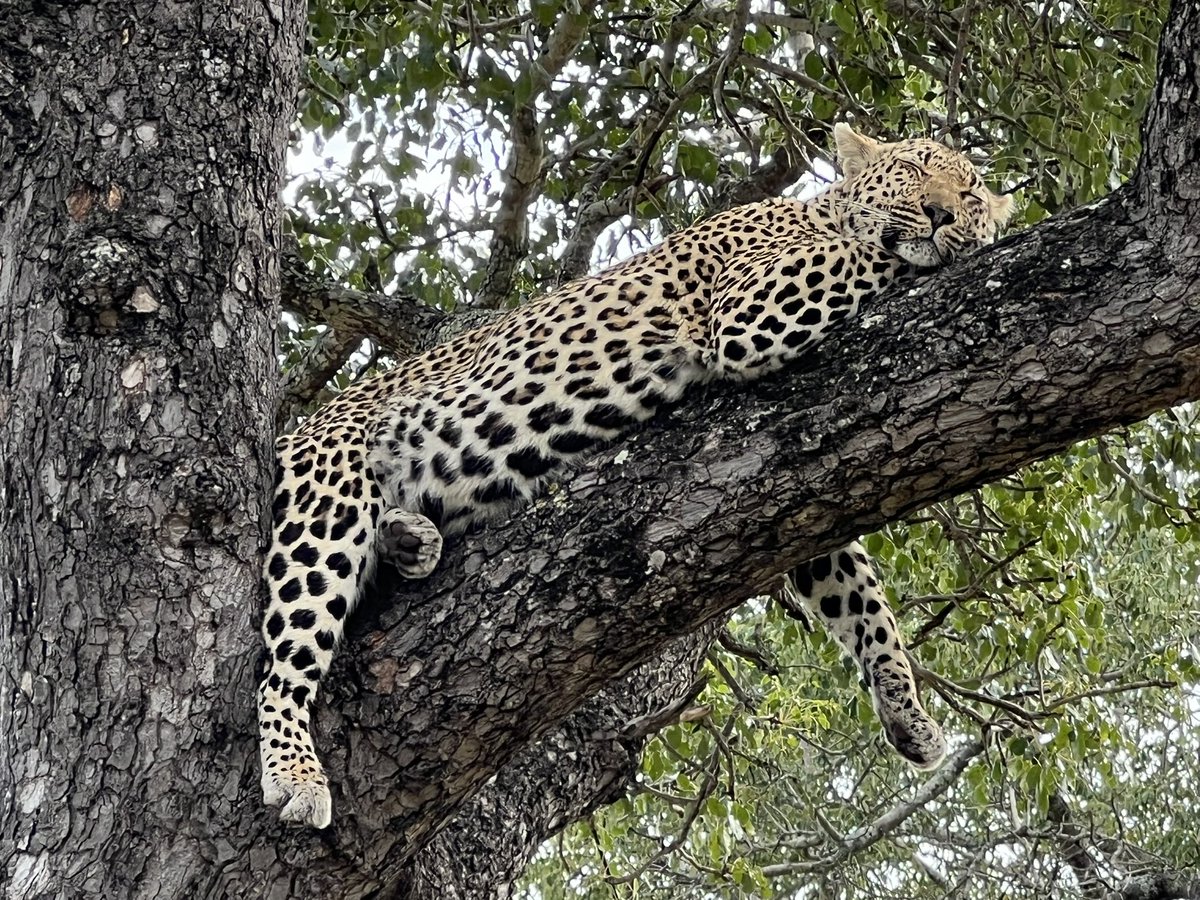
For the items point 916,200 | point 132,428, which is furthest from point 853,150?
point 132,428

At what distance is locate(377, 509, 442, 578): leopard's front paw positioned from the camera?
418cm

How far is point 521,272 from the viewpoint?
8.42 metres

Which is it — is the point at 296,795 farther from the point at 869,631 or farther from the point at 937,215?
the point at 937,215

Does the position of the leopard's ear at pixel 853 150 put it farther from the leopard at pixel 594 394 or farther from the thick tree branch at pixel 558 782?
the thick tree branch at pixel 558 782

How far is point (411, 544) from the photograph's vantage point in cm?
426

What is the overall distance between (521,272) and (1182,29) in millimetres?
5409

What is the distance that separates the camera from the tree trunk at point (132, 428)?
3.66 m

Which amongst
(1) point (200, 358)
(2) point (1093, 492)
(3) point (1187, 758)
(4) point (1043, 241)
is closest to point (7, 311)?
(1) point (200, 358)

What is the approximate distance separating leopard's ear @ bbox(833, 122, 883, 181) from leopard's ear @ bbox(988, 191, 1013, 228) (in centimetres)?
48

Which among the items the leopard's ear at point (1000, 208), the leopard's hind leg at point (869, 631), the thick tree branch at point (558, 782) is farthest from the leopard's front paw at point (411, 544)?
Answer: the leopard's ear at point (1000, 208)

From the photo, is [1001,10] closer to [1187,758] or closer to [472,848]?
[472,848]

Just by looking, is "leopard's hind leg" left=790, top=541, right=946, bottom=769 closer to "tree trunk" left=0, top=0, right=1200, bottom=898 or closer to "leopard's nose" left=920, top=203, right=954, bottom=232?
"leopard's nose" left=920, top=203, right=954, bottom=232

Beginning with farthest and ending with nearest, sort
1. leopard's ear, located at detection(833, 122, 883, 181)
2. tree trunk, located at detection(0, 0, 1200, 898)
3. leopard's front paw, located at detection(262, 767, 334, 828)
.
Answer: leopard's ear, located at detection(833, 122, 883, 181)
leopard's front paw, located at detection(262, 767, 334, 828)
tree trunk, located at detection(0, 0, 1200, 898)

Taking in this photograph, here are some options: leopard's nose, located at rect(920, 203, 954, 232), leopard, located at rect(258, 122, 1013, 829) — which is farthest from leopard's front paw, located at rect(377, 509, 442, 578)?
leopard's nose, located at rect(920, 203, 954, 232)
